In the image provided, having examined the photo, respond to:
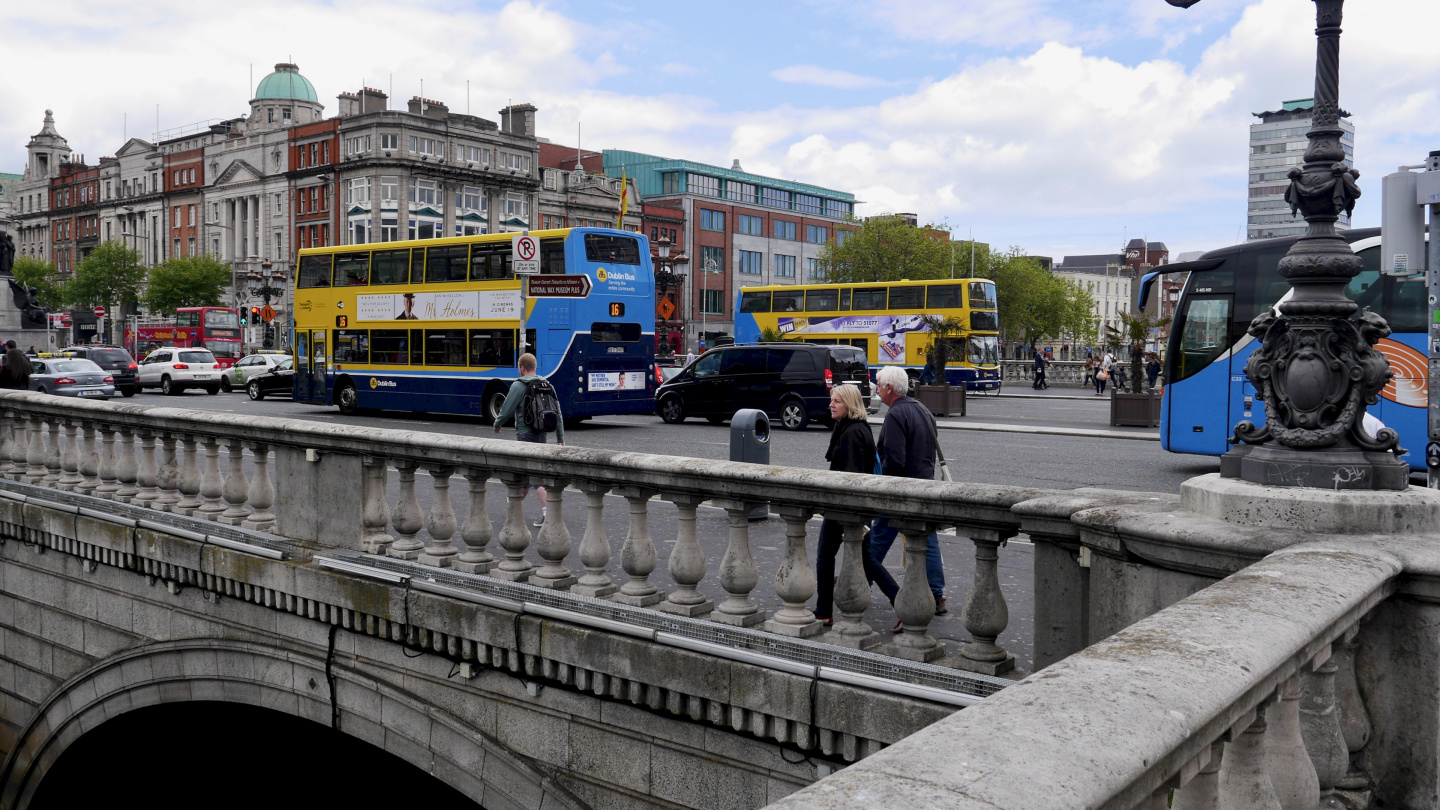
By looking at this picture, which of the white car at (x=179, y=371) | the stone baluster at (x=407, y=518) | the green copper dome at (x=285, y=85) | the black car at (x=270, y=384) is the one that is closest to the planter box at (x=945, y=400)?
the black car at (x=270, y=384)

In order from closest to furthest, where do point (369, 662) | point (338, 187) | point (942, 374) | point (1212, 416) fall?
point (369, 662) → point (1212, 416) → point (942, 374) → point (338, 187)

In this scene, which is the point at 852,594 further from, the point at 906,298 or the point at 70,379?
the point at 906,298

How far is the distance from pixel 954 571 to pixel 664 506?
3.90 metres

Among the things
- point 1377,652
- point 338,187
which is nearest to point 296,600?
point 1377,652

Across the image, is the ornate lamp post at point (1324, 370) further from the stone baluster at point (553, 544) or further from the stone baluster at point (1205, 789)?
the stone baluster at point (553, 544)

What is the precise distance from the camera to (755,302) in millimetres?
43812

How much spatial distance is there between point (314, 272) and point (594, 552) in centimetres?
2299

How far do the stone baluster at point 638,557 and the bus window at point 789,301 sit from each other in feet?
121

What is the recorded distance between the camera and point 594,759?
16.9 ft

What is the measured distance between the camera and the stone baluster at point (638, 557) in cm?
528

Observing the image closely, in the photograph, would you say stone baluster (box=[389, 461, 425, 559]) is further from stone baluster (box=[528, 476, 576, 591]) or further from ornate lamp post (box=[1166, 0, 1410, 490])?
ornate lamp post (box=[1166, 0, 1410, 490])

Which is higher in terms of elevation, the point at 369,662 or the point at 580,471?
the point at 580,471

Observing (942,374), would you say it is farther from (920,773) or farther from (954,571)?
(920,773)

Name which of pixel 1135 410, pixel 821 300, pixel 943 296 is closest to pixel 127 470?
pixel 1135 410
